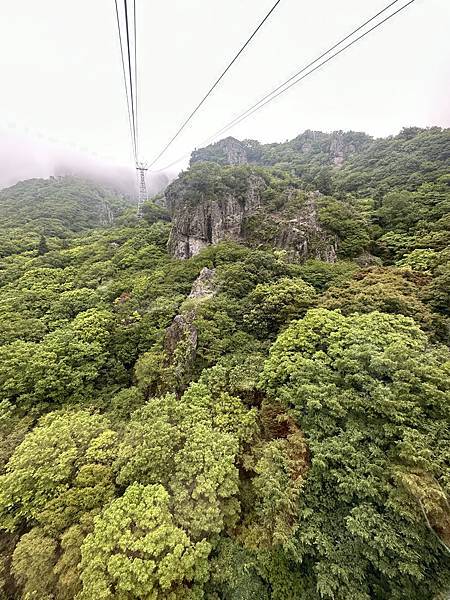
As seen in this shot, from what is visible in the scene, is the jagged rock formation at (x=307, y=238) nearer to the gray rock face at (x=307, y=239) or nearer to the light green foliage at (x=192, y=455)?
the gray rock face at (x=307, y=239)

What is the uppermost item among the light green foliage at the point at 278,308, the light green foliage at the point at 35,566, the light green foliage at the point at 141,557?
the light green foliage at the point at 278,308

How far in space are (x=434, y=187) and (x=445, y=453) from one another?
2889 cm

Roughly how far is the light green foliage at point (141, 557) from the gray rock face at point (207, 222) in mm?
23108

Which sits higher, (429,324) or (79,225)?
(79,225)

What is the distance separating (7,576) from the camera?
6.86 metres

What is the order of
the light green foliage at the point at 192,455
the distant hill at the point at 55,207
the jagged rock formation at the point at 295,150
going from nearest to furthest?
the light green foliage at the point at 192,455, the distant hill at the point at 55,207, the jagged rock formation at the point at 295,150

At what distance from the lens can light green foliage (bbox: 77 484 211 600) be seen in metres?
5.88

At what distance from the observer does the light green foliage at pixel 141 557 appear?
19.3ft

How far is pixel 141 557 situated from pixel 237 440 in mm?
3799

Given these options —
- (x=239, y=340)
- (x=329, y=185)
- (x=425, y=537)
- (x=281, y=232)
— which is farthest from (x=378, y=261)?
(x=329, y=185)

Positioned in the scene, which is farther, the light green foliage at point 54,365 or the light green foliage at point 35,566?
the light green foliage at point 54,365

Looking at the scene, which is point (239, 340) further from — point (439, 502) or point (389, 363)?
point (439, 502)

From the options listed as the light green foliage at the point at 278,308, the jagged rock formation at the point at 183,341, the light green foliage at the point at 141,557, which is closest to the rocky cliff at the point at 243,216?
the light green foliage at the point at 278,308

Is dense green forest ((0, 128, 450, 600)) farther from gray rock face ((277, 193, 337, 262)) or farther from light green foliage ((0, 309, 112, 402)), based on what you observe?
gray rock face ((277, 193, 337, 262))
